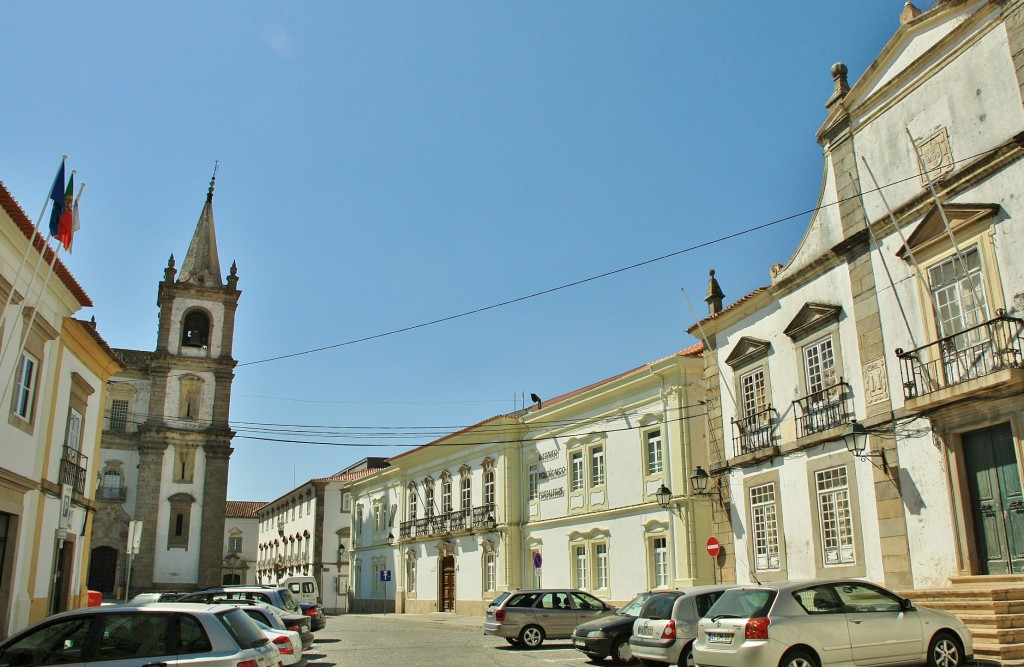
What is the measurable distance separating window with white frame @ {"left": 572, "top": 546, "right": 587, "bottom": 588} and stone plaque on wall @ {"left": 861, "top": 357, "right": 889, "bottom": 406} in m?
16.1

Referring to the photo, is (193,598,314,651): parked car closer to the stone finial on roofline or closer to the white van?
the stone finial on roofline

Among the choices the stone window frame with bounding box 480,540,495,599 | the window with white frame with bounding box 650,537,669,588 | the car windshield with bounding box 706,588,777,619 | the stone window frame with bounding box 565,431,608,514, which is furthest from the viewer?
the stone window frame with bounding box 480,540,495,599

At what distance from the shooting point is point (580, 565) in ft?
105

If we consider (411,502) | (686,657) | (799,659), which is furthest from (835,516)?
(411,502)

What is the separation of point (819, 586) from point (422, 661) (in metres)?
8.40

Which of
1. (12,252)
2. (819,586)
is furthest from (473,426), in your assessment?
(819,586)

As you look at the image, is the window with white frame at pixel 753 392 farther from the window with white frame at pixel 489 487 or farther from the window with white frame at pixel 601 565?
the window with white frame at pixel 489 487

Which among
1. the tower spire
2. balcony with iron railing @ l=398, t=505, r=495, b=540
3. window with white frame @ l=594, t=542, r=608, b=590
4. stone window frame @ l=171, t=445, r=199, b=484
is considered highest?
the tower spire

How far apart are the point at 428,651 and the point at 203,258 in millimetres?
38970

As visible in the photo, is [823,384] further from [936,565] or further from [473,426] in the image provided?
[473,426]

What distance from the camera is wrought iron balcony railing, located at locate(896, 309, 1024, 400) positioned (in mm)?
14008

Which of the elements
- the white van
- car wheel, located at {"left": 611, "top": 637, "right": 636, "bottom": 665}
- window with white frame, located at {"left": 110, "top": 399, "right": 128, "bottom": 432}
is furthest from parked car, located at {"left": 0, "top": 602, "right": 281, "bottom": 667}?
window with white frame, located at {"left": 110, "top": 399, "right": 128, "bottom": 432}

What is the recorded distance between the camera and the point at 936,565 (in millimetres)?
15523

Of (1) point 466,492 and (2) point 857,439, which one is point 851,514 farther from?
(1) point 466,492
